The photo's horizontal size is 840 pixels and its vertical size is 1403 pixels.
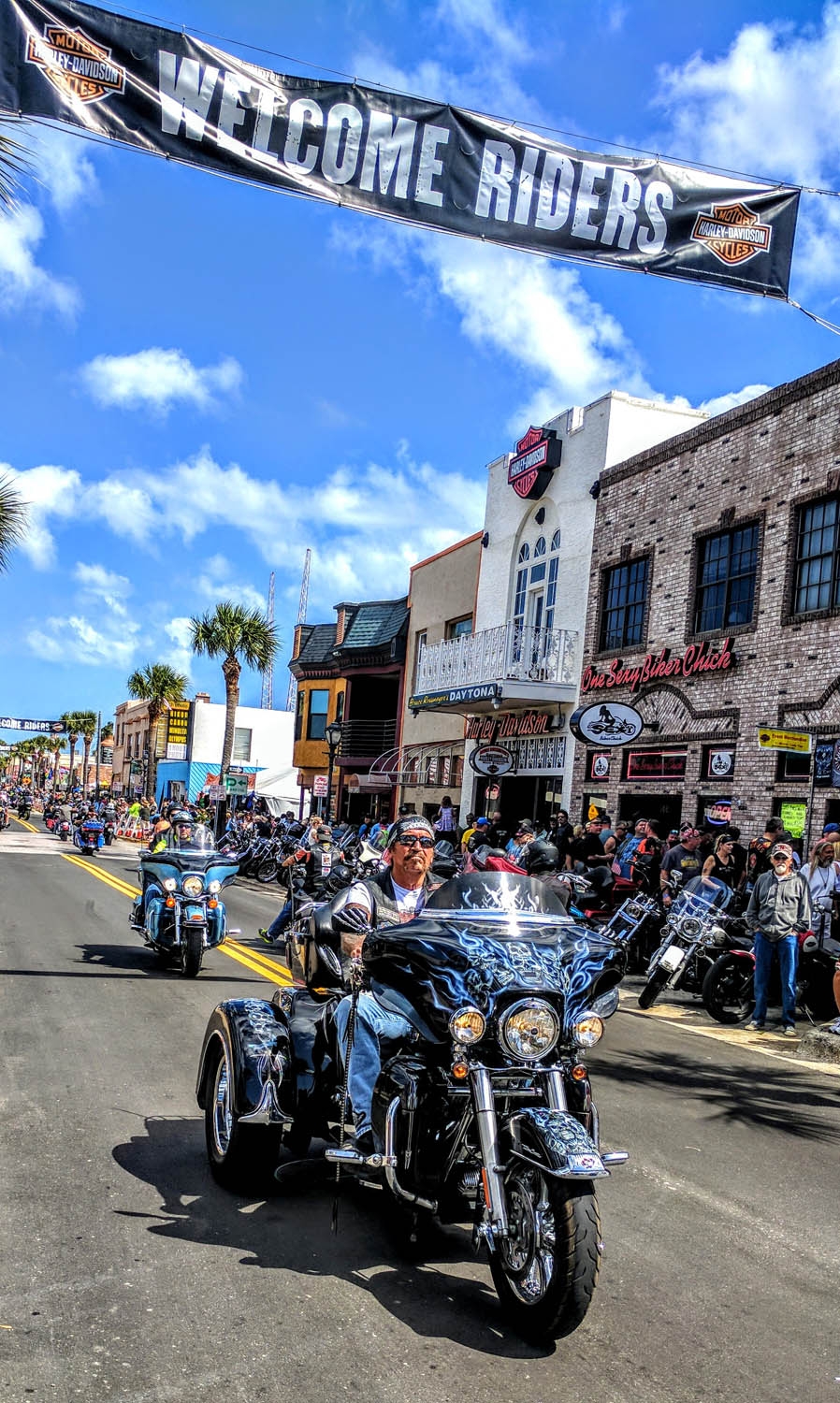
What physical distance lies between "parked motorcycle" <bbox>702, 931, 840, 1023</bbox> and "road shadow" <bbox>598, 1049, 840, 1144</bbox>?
5.92ft

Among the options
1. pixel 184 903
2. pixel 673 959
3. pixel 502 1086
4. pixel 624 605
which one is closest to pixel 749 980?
pixel 673 959

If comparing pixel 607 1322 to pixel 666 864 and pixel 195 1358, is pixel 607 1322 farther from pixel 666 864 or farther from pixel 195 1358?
pixel 666 864

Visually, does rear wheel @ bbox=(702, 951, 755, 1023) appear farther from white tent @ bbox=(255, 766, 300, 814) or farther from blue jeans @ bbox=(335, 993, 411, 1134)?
white tent @ bbox=(255, 766, 300, 814)

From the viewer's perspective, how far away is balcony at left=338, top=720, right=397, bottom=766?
40031 millimetres

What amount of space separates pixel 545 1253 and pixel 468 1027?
2.51 ft

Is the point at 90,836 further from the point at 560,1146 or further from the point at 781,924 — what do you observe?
the point at 560,1146

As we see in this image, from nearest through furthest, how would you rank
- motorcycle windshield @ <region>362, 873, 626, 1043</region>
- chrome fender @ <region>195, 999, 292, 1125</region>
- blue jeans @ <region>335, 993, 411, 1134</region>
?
motorcycle windshield @ <region>362, 873, 626, 1043</region>, blue jeans @ <region>335, 993, 411, 1134</region>, chrome fender @ <region>195, 999, 292, 1125</region>

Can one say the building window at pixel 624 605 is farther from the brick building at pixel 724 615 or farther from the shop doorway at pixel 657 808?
the shop doorway at pixel 657 808

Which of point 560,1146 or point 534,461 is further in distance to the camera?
point 534,461

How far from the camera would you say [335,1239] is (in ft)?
15.5

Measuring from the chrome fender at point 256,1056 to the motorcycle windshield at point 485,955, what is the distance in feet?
2.55

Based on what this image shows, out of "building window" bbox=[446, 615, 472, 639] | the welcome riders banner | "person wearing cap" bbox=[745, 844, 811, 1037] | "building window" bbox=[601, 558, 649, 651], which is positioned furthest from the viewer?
"building window" bbox=[446, 615, 472, 639]

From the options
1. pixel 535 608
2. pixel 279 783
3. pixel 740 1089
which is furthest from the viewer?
pixel 279 783

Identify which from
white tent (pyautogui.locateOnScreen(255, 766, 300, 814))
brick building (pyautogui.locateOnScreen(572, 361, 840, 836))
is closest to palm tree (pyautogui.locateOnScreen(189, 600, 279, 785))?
white tent (pyautogui.locateOnScreen(255, 766, 300, 814))
